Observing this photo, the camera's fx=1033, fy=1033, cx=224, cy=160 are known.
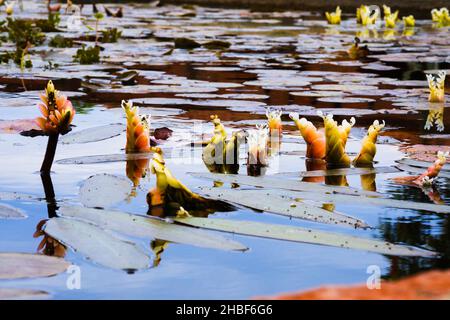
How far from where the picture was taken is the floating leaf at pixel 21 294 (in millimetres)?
1774

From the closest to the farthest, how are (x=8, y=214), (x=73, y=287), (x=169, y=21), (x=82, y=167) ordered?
(x=73, y=287), (x=8, y=214), (x=82, y=167), (x=169, y=21)

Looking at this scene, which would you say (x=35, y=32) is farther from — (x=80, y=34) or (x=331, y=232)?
(x=331, y=232)

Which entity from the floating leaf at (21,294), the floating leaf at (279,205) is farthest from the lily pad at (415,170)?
the floating leaf at (21,294)

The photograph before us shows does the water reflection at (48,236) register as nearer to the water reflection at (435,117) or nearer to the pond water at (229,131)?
the pond water at (229,131)

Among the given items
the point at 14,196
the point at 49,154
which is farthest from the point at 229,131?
the point at 14,196

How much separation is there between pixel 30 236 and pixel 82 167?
2.77 feet

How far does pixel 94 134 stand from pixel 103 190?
39.4 inches

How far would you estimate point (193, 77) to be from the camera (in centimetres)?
592

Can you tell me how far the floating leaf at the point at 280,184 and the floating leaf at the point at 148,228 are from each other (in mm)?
485

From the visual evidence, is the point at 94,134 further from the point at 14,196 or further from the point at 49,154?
the point at 14,196

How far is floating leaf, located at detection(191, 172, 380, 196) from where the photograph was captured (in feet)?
8.88

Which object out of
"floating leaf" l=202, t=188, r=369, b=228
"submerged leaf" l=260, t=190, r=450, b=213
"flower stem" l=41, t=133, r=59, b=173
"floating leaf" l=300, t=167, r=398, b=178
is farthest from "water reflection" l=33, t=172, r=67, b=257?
"floating leaf" l=300, t=167, r=398, b=178

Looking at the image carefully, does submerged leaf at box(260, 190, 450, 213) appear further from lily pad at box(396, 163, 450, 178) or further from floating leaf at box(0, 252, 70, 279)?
floating leaf at box(0, 252, 70, 279)

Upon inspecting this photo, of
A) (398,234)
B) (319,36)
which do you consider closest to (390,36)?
(319,36)
